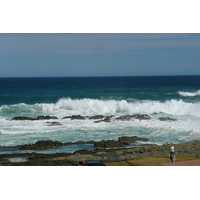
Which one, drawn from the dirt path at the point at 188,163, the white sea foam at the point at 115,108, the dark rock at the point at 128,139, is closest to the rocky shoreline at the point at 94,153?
the dark rock at the point at 128,139

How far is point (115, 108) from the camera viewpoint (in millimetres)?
36875

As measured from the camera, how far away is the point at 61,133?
2406 centimetres

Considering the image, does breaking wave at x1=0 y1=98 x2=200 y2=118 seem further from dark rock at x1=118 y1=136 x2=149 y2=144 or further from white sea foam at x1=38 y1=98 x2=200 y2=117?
dark rock at x1=118 y1=136 x2=149 y2=144

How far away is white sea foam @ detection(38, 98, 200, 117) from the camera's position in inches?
1377

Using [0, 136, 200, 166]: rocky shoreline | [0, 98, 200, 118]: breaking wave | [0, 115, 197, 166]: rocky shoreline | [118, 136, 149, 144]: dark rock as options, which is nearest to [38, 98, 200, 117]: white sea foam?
[0, 98, 200, 118]: breaking wave

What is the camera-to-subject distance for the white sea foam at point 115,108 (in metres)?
35.0

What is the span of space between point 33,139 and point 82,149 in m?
4.34

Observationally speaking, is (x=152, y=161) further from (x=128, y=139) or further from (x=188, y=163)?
(x=128, y=139)

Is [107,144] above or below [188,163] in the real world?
above

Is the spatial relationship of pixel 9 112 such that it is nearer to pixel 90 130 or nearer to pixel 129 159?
pixel 90 130

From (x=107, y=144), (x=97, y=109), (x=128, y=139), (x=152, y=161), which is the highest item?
(x=97, y=109)

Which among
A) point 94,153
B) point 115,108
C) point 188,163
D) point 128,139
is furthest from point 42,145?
point 115,108

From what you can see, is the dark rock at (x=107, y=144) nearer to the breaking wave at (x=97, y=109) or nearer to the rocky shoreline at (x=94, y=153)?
the rocky shoreline at (x=94, y=153)

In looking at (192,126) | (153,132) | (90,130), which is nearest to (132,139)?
(153,132)
